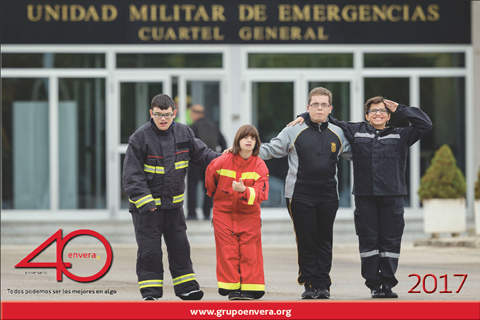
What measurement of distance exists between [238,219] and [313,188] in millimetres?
717

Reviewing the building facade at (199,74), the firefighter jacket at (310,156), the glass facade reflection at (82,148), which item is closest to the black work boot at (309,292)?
the firefighter jacket at (310,156)

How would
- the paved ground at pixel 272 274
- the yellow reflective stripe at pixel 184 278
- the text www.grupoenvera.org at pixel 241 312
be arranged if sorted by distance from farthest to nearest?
the paved ground at pixel 272 274 < the yellow reflective stripe at pixel 184 278 < the text www.grupoenvera.org at pixel 241 312

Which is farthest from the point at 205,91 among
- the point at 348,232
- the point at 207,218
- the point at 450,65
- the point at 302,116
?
the point at 302,116

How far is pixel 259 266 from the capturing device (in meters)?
6.23

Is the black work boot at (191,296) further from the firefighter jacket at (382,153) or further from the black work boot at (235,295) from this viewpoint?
the firefighter jacket at (382,153)

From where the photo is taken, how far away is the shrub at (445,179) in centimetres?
1129

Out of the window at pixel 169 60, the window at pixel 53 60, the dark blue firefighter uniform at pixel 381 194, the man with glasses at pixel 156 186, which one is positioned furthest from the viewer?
the window at pixel 169 60

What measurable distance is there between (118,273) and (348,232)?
4.52 metres

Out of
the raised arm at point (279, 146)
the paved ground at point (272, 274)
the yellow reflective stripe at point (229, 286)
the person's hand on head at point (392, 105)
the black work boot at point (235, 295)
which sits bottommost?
the paved ground at point (272, 274)

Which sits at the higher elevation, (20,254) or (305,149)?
(305,149)

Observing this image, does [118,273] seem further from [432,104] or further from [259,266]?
[432,104]

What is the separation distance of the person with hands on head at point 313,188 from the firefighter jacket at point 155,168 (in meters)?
0.75

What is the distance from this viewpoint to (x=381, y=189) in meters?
6.47

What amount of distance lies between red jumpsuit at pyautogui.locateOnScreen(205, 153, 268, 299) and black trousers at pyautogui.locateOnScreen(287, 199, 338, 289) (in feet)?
1.33
